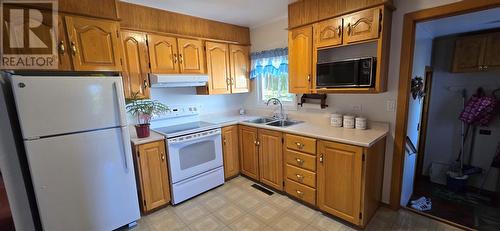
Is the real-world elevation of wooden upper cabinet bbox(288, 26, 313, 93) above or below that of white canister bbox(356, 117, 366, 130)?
above

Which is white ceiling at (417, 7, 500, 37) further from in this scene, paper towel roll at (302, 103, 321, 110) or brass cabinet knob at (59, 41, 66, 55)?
brass cabinet knob at (59, 41, 66, 55)

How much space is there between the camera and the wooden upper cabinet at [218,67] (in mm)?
2963

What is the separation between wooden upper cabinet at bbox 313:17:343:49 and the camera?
211cm

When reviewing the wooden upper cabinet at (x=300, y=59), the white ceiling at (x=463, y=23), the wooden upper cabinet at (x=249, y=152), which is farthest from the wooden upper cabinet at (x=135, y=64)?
the white ceiling at (x=463, y=23)

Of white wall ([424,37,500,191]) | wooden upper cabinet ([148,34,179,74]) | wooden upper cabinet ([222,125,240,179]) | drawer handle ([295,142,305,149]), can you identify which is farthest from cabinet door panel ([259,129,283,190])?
white wall ([424,37,500,191])

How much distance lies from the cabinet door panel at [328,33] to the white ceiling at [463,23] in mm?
828

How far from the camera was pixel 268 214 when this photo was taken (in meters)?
2.28

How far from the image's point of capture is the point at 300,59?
8.15ft

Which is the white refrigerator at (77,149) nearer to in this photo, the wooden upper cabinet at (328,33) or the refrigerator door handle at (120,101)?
the refrigerator door handle at (120,101)

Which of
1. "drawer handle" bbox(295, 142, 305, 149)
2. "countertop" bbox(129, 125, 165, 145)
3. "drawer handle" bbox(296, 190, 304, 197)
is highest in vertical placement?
"countertop" bbox(129, 125, 165, 145)

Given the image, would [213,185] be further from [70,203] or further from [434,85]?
[434,85]

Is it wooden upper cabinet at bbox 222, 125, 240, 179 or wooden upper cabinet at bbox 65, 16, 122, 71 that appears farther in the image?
wooden upper cabinet at bbox 222, 125, 240, 179

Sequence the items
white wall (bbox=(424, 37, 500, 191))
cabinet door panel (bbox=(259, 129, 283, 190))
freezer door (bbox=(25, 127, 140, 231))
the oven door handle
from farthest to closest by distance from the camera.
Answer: white wall (bbox=(424, 37, 500, 191)) → cabinet door panel (bbox=(259, 129, 283, 190)) → the oven door handle → freezer door (bbox=(25, 127, 140, 231))

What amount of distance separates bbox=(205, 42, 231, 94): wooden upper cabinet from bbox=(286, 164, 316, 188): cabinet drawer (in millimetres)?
1505
